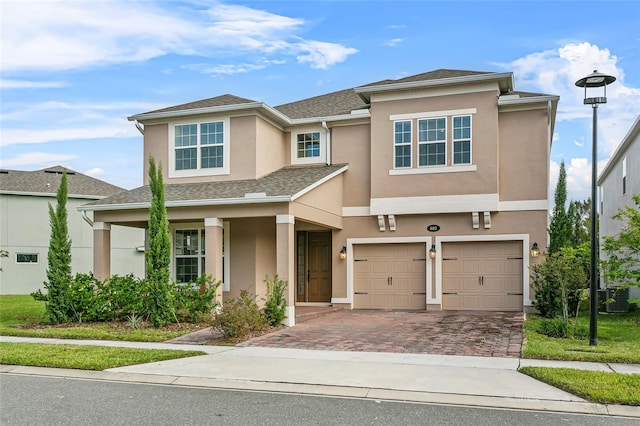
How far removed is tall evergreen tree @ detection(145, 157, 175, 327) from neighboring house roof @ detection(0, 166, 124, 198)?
1602 cm

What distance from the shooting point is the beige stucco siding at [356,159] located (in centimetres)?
1834

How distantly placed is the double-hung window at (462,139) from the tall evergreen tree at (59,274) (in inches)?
431

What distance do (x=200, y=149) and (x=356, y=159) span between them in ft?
16.2

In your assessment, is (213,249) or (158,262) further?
(213,249)

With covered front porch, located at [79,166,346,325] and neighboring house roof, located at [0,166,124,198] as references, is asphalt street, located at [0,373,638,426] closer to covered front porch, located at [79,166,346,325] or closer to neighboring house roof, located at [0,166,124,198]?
covered front porch, located at [79,166,346,325]

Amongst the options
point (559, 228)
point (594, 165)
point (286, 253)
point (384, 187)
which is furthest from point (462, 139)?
point (286, 253)

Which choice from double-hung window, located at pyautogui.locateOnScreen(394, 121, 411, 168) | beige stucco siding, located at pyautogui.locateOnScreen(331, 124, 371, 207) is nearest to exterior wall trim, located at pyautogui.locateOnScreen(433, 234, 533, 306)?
double-hung window, located at pyautogui.locateOnScreen(394, 121, 411, 168)

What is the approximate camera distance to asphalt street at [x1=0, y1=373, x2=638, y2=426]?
6.34 m

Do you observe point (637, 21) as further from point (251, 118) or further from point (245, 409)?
point (245, 409)

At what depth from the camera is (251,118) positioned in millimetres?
17125

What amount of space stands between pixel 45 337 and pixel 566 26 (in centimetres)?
1431

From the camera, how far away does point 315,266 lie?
19.1 metres

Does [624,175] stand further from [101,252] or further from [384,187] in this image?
[101,252]

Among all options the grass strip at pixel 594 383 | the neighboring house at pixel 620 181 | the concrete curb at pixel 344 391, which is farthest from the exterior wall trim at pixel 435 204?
the concrete curb at pixel 344 391
